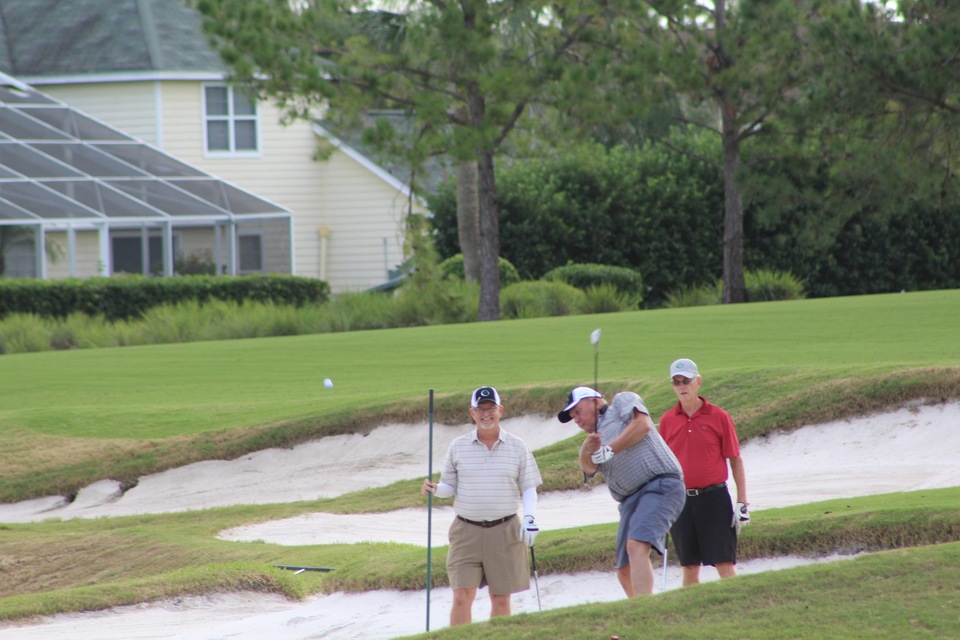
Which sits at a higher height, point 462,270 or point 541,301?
point 462,270

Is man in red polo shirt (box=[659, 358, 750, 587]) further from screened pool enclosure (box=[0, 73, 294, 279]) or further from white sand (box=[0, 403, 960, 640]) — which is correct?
screened pool enclosure (box=[0, 73, 294, 279])

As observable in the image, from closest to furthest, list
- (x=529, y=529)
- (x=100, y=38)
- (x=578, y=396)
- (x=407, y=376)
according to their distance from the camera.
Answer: (x=529, y=529)
(x=578, y=396)
(x=407, y=376)
(x=100, y=38)

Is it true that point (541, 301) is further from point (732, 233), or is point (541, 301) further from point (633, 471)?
point (633, 471)

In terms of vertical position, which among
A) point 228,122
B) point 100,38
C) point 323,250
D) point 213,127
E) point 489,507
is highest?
point 100,38

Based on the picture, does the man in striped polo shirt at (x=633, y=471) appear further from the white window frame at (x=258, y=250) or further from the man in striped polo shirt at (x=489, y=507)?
the white window frame at (x=258, y=250)

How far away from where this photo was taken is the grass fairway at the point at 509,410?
Result: 678cm

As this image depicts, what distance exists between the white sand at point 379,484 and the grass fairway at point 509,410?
177mm

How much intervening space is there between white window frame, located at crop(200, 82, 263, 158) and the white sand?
23.8 meters

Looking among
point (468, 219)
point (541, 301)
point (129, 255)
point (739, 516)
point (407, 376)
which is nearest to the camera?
point (739, 516)

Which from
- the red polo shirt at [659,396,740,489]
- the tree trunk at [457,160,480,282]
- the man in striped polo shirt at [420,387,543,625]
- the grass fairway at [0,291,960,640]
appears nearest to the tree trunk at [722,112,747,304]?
the grass fairway at [0,291,960,640]

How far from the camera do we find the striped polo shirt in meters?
7.92

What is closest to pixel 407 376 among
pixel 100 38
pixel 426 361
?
pixel 426 361

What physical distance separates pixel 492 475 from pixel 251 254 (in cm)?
3038

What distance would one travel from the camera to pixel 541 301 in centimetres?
2764
